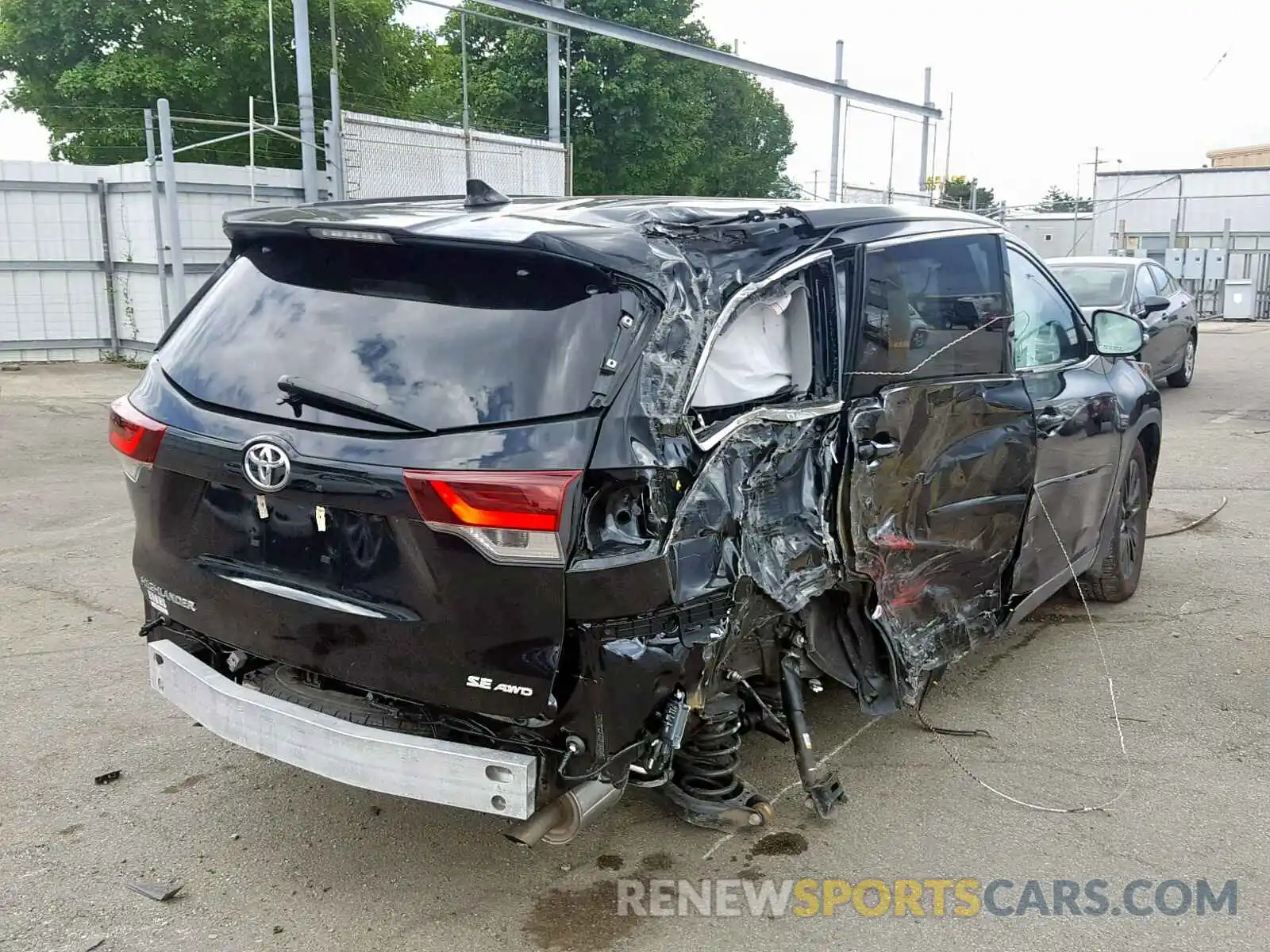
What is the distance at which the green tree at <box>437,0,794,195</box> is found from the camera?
98.4ft

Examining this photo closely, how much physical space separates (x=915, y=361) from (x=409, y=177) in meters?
10.2

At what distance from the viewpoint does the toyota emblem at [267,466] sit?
2.81 meters

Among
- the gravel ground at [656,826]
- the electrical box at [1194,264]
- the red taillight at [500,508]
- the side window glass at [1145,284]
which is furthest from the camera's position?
the electrical box at [1194,264]

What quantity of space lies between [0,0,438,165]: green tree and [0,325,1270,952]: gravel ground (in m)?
25.4

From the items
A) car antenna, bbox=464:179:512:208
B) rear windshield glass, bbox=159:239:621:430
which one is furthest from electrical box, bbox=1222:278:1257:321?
rear windshield glass, bbox=159:239:621:430

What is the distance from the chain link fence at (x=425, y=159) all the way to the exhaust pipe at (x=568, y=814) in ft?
29.2

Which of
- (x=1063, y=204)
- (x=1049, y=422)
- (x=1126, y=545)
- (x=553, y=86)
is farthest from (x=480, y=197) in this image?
(x=1063, y=204)

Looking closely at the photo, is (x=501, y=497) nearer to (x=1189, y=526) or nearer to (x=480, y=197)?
(x=480, y=197)

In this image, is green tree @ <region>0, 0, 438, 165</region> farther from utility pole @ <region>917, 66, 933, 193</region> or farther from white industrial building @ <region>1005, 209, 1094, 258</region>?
white industrial building @ <region>1005, 209, 1094, 258</region>

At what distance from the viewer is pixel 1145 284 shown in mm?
12297

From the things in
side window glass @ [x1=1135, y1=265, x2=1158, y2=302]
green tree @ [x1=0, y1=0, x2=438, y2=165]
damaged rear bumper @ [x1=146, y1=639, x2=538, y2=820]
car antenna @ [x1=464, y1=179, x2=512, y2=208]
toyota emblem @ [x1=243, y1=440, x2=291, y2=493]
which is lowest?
damaged rear bumper @ [x1=146, y1=639, x2=538, y2=820]

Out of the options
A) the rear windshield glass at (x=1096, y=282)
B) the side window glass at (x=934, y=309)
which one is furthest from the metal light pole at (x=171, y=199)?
the side window glass at (x=934, y=309)

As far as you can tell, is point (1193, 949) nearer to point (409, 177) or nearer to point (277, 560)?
point (277, 560)

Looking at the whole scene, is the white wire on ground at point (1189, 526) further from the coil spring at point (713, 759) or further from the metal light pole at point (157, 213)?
the metal light pole at point (157, 213)
